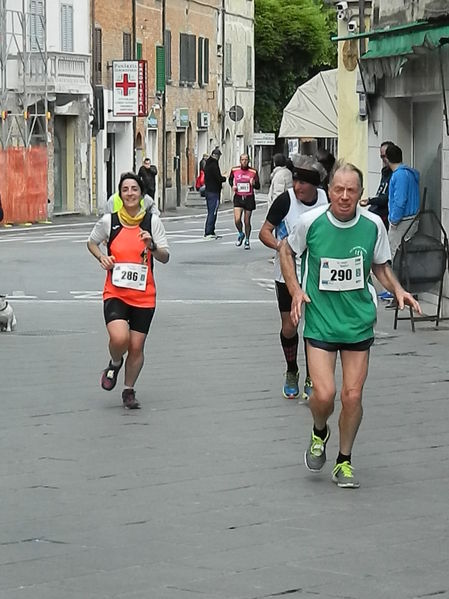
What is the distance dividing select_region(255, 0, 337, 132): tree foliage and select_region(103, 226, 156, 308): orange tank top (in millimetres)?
67709

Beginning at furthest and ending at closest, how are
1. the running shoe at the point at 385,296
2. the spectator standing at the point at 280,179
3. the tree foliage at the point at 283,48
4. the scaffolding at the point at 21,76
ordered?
1. the tree foliage at the point at 283,48
2. the scaffolding at the point at 21,76
3. the spectator standing at the point at 280,179
4. the running shoe at the point at 385,296

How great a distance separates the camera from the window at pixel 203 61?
64625 mm

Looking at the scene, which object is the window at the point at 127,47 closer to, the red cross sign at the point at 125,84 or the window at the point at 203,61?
the red cross sign at the point at 125,84

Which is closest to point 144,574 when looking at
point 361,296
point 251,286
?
point 361,296

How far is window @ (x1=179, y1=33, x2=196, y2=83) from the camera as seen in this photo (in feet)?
203

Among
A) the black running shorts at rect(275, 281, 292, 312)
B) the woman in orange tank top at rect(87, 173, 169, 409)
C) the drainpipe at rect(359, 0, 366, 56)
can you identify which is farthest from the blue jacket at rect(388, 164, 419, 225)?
the woman in orange tank top at rect(87, 173, 169, 409)

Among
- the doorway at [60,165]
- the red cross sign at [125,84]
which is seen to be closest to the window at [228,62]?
the red cross sign at [125,84]

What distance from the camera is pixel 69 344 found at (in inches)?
604

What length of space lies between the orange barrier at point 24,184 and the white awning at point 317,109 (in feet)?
47.5

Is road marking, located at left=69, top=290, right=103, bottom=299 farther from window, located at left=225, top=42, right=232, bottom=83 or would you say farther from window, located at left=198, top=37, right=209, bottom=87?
window, located at left=225, top=42, right=232, bottom=83

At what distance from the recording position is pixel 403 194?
1766 centimetres

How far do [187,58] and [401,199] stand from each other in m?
45.9

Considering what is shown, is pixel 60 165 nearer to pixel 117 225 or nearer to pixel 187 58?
pixel 187 58

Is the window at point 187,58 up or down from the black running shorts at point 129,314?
up
